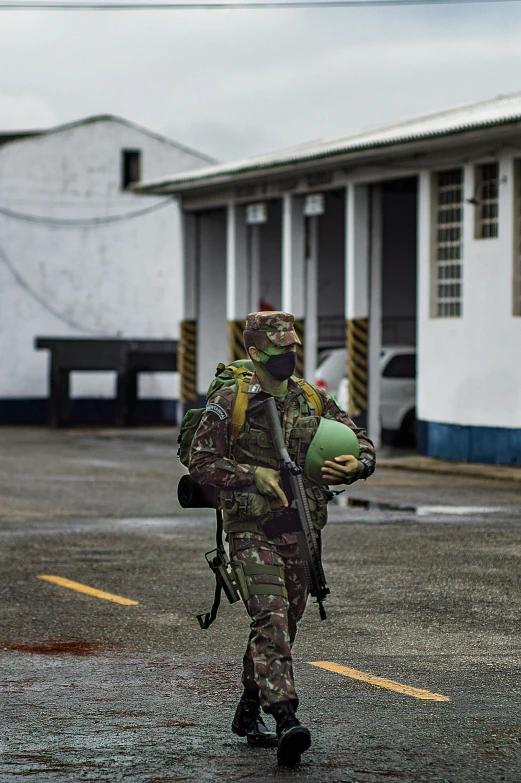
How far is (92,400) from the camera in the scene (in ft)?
129

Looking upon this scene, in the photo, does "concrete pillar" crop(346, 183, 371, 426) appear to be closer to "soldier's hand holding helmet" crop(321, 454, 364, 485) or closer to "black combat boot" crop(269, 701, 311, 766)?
"soldier's hand holding helmet" crop(321, 454, 364, 485)

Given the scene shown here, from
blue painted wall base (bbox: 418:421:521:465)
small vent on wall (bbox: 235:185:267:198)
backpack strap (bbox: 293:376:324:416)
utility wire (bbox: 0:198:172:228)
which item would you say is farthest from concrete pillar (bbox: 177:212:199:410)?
backpack strap (bbox: 293:376:324:416)

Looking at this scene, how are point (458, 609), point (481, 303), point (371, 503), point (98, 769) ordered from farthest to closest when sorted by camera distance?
1. point (481, 303)
2. point (371, 503)
3. point (458, 609)
4. point (98, 769)

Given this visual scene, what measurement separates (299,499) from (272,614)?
46cm

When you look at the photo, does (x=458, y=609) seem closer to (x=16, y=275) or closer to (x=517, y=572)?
(x=517, y=572)

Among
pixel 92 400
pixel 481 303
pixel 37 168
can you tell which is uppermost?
pixel 37 168

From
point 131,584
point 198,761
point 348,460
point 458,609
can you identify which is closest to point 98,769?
point 198,761

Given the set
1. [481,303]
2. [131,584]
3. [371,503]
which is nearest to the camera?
[131,584]

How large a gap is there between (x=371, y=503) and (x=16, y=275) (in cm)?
2300

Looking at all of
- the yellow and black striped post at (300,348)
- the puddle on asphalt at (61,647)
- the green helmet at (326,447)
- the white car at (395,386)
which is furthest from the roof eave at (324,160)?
the green helmet at (326,447)

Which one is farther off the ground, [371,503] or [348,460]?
[348,460]

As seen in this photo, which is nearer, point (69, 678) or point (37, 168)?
point (69, 678)

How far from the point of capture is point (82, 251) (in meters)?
39.4

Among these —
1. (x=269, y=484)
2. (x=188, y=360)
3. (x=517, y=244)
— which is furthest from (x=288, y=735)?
(x=188, y=360)
